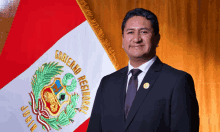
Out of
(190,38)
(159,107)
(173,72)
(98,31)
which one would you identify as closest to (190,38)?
(190,38)

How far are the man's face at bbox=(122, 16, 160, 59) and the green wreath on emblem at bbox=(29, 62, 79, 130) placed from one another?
1.14 m

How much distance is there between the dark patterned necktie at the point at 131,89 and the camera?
0.80 metres

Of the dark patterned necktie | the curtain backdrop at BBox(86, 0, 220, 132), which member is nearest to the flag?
the curtain backdrop at BBox(86, 0, 220, 132)

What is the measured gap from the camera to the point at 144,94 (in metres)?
0.76

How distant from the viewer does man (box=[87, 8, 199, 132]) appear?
2.34 ft

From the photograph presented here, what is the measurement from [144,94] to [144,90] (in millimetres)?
17

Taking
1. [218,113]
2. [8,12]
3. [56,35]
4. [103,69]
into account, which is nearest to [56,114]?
[103,69]

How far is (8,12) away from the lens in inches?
76.7

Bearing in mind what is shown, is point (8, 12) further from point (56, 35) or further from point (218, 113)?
point (218, 113)

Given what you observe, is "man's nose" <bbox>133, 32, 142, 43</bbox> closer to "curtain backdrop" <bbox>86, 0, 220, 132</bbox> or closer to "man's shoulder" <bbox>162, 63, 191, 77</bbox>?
"man's shoulder" <bbox>162, 63, 191, 77</bbox>

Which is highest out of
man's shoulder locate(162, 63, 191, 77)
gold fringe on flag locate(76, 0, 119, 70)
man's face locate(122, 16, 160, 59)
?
gold fringe on flag locate(76, 0, 119, 70)

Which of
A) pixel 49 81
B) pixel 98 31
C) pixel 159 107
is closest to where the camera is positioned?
pixel 159 107

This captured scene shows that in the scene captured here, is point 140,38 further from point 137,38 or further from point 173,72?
point 173,72

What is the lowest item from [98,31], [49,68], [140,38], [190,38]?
[140,38]
